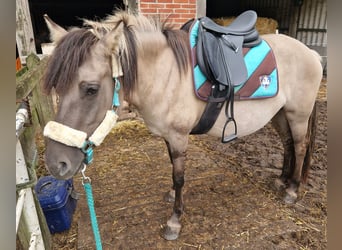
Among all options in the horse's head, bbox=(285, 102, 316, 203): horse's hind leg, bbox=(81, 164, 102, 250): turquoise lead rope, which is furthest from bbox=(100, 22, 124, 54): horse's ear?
bbox=(285, 102, 316, 203): horse's hind leg

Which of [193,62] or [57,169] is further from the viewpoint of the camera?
[193,62]

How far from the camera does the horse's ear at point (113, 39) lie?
122cm

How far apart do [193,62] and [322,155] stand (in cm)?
239

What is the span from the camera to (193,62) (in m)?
1.66

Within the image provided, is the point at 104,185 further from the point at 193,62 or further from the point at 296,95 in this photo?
the point at 296,95

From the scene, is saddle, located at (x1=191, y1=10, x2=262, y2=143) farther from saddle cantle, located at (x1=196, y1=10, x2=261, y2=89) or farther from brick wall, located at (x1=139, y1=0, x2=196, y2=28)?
brick wall, located at (x1=139, y1=0, x2=196, y2=28)

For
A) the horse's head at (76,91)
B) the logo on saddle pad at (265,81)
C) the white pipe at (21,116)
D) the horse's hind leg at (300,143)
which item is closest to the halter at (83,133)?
the horse's head at (76,91)

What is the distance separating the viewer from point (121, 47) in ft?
4.38

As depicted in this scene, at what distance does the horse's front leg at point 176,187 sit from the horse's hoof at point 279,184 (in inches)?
42.6

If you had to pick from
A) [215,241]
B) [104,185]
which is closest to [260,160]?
[215,241]

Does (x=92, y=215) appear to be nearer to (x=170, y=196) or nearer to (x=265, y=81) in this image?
(x=170, y=196)

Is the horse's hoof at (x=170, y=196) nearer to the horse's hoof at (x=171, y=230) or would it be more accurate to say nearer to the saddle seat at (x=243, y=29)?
the horse's hoof at (x=171, y=230)

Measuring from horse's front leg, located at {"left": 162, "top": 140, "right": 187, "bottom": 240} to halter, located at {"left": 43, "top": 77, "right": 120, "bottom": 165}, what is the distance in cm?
60

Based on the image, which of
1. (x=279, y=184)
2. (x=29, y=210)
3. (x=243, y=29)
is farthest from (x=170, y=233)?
(x=243, y=29)
